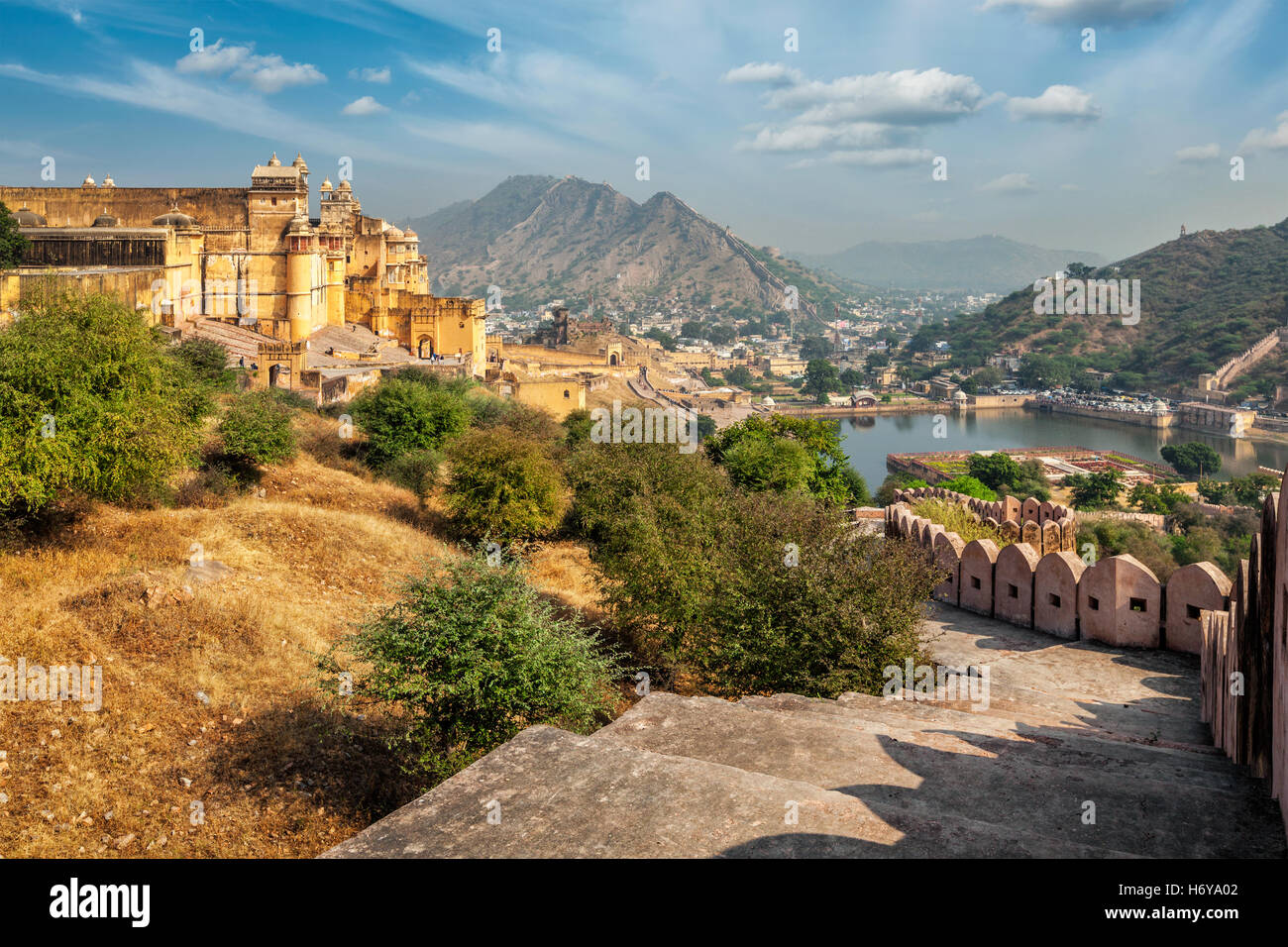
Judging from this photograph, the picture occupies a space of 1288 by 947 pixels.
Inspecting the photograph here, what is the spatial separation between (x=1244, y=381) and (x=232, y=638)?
341 ft

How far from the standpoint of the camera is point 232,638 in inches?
389

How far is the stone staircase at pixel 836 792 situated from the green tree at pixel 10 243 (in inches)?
1050

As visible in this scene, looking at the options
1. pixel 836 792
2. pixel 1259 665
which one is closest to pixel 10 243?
pixel 836 792

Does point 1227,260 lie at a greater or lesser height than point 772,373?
greater

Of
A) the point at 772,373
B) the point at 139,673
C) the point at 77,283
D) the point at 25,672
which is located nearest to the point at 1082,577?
the point at 139,673

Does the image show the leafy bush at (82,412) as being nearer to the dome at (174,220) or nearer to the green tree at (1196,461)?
the dome at (174,220)

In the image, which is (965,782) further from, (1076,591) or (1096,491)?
Answer: (1096,491)

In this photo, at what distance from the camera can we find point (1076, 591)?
10633mm

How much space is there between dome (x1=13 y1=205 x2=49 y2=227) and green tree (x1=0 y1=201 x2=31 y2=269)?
470 cm

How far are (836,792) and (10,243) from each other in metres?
29.5

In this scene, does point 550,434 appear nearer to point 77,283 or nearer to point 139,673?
point 77,283

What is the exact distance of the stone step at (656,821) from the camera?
4.02 m

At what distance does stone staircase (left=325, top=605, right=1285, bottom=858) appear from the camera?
4156 millimetres

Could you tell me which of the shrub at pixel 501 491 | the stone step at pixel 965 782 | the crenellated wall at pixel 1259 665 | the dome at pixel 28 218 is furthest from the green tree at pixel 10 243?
the crenellated wall at pixel 1259 665
